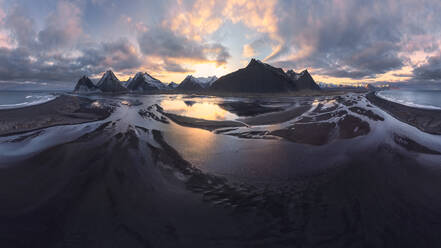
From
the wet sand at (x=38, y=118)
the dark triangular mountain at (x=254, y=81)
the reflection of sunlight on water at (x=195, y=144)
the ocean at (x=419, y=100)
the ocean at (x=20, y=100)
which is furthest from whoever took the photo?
the dark triangular mountain at (x=254, y=81)

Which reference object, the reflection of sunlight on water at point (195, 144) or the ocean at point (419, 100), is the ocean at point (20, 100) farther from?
the ocean at point (419, 100)

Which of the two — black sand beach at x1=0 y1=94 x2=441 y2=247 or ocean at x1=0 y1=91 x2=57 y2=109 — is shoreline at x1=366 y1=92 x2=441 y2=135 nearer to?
black sand beach at x1=0 y1=94 x2=441 y2=247

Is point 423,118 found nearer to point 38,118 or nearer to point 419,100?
point 38,118

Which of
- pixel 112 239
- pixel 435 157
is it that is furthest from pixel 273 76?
pixel 112 239

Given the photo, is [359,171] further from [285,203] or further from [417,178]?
[285,203]

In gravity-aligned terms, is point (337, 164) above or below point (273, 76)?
below

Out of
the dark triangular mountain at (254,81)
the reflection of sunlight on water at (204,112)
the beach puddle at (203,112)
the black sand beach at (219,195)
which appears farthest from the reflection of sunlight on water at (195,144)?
the dark triangular mountain at (254,81)

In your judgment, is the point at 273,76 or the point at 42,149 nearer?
the point at 42,149

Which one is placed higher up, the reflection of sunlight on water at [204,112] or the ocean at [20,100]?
the ocean at [20,100]
